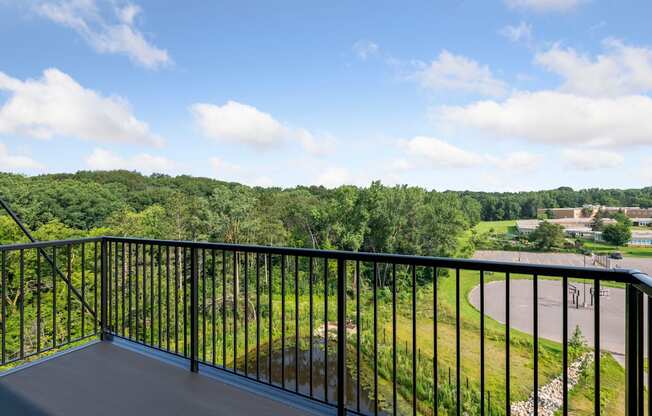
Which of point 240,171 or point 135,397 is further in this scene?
point 240,171

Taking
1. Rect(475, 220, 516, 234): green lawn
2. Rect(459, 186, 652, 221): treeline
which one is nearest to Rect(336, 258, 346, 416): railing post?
Rect(459, 186, 652, 221): treeline

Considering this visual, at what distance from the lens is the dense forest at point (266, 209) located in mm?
17938

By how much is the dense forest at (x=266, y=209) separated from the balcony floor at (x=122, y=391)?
1593cm

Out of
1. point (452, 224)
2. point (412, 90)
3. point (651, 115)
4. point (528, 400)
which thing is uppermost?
point (412, 90)

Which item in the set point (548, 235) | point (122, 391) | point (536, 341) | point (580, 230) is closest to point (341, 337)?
point (536, 341)

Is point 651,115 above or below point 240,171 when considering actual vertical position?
above

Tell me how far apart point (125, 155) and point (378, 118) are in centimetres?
1808

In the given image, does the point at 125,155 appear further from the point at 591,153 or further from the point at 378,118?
the point at 591,153

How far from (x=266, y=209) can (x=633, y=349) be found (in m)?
28.6

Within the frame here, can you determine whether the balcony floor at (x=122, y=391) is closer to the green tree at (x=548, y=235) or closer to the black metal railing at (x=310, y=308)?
the black metal railing at (x=310, y=308)

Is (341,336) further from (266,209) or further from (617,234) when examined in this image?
(266,209)

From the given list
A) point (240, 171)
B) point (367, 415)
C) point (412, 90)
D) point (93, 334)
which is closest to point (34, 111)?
point (240, 171)

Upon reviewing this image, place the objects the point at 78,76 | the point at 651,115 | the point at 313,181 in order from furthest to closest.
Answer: the point at 313,181 → the point at 651,115 → the point at 78,76

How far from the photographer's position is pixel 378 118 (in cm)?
2820
